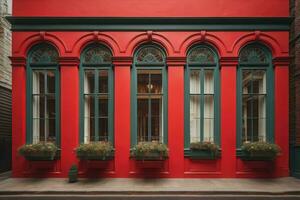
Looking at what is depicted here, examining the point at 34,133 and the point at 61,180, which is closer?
the point at 61,180

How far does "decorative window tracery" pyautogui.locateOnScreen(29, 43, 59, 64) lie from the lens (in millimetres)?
8922

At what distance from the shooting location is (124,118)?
8.57 metres

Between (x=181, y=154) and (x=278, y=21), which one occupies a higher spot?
(x=278, y=21)

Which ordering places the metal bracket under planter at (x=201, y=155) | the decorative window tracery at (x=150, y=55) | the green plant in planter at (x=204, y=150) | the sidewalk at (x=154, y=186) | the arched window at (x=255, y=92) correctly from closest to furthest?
the sidewalk at (x=154, y=186) → the green plant in planter at (x=204, y=150) → the metal bracket under planter at (x=201, y=155) → the arched window at (x=255, y=92) → the decorative window tracery at (x=150, y=55)

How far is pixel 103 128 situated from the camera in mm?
8828

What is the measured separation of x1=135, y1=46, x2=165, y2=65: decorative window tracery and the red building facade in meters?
0.04

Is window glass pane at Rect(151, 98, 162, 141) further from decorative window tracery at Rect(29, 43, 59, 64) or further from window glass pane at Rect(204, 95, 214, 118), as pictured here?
decorative window tracery at Rect(29, 43, 59, 64)

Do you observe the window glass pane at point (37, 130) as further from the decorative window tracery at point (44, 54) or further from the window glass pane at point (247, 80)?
the window glass pane at point (247, 80)

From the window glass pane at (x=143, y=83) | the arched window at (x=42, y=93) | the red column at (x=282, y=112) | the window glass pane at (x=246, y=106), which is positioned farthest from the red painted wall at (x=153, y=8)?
the window glass pane at (x=246, y=106)

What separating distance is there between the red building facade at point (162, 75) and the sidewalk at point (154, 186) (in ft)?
1.39

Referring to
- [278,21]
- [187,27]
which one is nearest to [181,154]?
[187,27]

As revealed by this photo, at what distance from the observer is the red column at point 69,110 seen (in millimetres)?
8539

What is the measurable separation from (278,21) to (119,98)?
6.76 metres

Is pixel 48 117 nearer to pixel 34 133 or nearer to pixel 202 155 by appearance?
pixel 34 133
